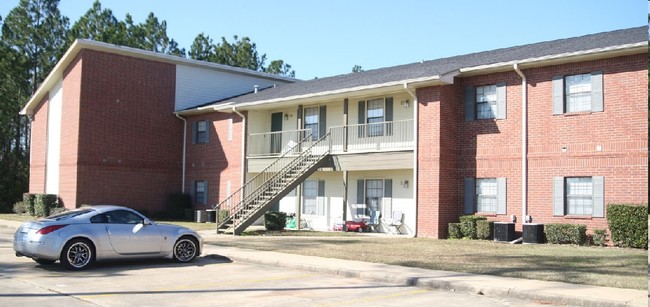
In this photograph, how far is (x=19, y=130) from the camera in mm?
47250

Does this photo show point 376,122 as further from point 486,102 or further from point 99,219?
point 99,219

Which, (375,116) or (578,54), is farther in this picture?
(375,116)

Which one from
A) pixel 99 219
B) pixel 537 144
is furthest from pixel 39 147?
pixel 537 144

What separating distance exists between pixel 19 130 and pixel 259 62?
2236 centimetres

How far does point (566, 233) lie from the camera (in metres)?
19.2

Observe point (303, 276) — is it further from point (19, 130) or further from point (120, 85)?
point (19, 130)

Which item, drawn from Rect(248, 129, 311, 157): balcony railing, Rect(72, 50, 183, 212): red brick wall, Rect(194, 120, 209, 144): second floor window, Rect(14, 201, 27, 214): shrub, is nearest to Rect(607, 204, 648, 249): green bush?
Rect(248, 129, 311, 157): balcony railing

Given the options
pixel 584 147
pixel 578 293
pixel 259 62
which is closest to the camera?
pixel 578 293

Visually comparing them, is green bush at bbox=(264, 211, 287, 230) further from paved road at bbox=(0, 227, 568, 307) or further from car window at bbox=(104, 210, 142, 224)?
car window at bbox=(104, 210, 142, 224)

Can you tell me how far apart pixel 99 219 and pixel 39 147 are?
25.5 metres

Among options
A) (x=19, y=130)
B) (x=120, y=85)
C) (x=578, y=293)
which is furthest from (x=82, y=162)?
(x=578, y=293)

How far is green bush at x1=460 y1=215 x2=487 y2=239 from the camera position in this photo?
69.4ft

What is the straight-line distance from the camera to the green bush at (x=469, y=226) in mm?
21141

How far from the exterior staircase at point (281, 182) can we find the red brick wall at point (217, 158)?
11.2ft
